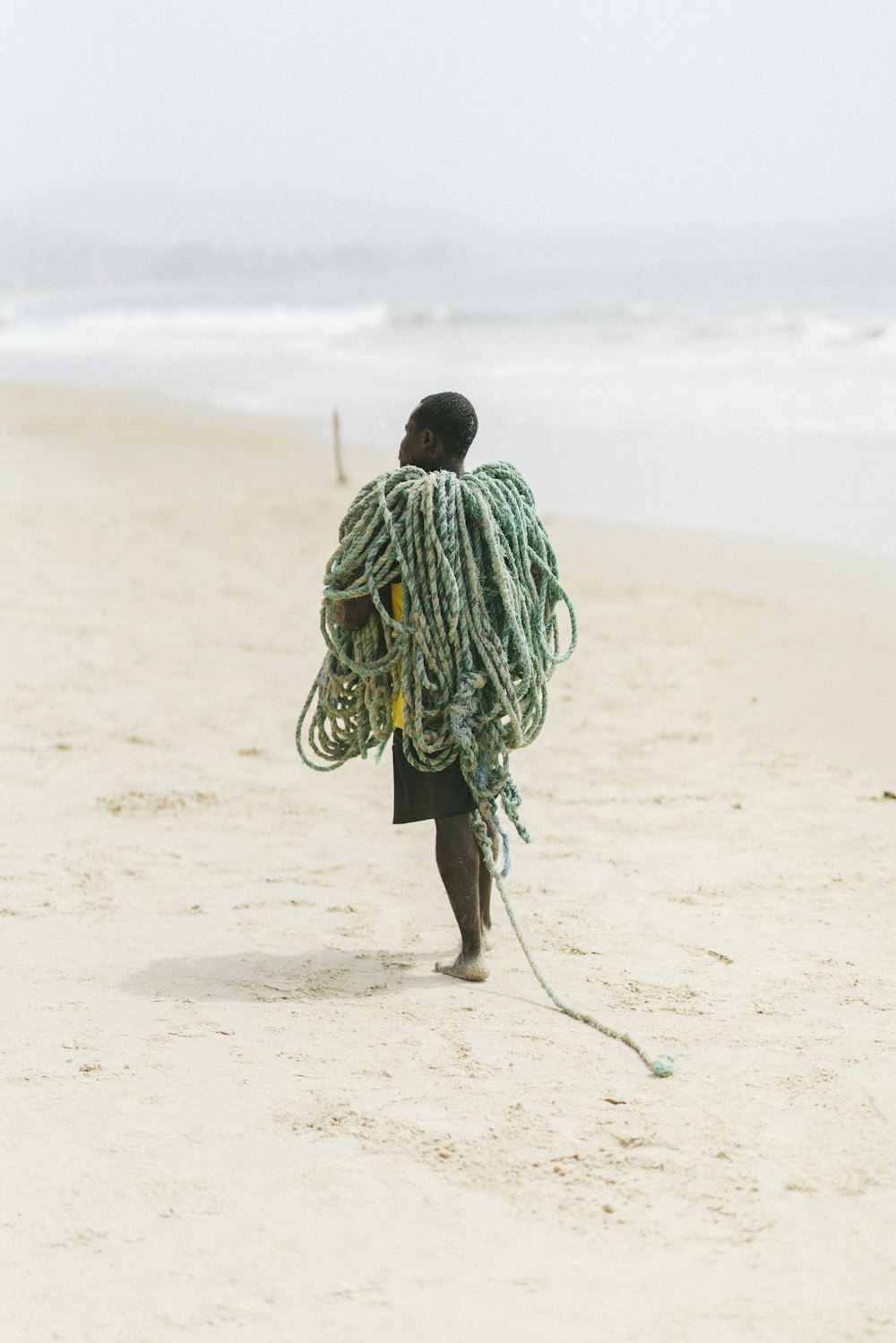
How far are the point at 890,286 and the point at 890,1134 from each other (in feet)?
116

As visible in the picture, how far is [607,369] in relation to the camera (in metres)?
22.2

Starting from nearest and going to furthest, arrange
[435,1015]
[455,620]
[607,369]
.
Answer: [435,1015] → [455,620] → [607,369]

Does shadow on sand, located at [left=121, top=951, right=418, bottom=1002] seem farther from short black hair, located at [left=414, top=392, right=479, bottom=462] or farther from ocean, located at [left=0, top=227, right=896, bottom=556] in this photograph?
ocean, located at [left=0, top=227, right=896, bottom=556]

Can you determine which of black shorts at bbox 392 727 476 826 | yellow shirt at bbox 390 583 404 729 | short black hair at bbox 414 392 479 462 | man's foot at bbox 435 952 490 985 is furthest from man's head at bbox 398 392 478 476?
man's foot at bbox 435 952 490 985

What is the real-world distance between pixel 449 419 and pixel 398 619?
55cm

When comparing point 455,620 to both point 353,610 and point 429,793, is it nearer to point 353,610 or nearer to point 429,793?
point 353,610

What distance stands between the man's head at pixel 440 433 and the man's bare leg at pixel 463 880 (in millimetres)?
957

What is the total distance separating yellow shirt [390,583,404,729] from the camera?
3.57 metres

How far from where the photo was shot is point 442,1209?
8.29ft

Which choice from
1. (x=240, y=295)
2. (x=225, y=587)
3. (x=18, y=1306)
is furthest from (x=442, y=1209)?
(x=240, y=295)

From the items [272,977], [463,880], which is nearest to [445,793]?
[463,880]

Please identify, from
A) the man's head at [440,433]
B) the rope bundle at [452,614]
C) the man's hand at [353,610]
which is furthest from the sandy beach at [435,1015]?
the man's head at [440,433]

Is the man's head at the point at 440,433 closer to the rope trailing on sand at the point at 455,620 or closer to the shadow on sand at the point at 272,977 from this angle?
the rope trailing on sand at the point at 455,620

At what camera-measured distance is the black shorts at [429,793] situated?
11.8 feet
